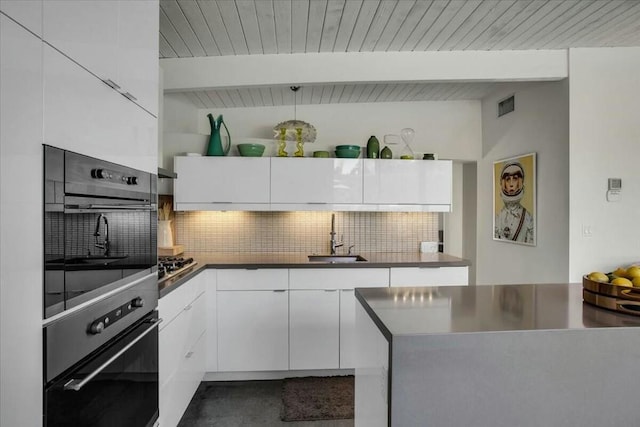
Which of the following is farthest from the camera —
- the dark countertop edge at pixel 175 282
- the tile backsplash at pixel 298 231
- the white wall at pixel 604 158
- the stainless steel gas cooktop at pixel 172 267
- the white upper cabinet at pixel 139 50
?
the tile backsplash at pixel 298 231

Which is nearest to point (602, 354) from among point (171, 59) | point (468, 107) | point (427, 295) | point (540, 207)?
point (427, 295)

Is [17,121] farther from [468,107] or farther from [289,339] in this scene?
[468,107]

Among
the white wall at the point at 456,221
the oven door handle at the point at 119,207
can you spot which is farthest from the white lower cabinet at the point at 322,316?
the white wall at the point at 456,221

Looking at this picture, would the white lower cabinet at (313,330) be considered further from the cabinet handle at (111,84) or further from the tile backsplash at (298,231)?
the cabinet handle at (111,84)

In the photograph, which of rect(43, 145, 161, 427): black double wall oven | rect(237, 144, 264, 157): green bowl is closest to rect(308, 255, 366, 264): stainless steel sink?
rect(237, 144, 264, 157): green bowl

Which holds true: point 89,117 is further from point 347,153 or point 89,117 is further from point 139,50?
point 347,153

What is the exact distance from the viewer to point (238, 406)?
103 inches

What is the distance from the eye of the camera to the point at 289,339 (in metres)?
2.96

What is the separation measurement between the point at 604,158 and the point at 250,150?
123 inches

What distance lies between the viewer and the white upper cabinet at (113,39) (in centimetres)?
114

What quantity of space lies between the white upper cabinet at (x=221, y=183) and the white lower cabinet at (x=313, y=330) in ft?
3.05

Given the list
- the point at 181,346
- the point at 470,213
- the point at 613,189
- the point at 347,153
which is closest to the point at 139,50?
the point at 181,346

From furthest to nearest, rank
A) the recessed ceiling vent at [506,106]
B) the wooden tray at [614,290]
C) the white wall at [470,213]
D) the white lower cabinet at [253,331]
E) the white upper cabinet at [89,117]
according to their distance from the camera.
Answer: the white wall at [470,213] < the recessed ceiling vent at [506,106] < the white lower cabinet at [253,331] < the wooden tray at [614,290] < the white upper cabinet at [89,117]

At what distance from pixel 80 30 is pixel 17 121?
470 millimetres
